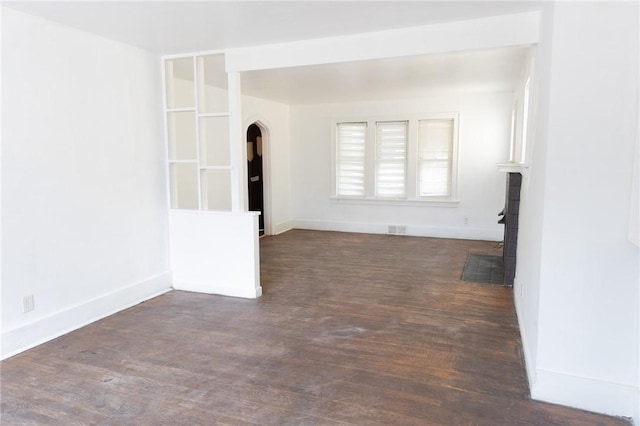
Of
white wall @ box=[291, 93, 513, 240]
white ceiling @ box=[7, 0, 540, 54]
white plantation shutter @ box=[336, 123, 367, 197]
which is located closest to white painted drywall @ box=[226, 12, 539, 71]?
white ceiling @ box=[7, 0, 540, 54]

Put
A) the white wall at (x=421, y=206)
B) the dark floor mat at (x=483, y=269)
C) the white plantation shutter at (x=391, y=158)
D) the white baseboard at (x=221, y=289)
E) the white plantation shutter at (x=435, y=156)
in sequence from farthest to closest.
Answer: the white plantation shutter at (x=391, y=158) → the white plantation shutter at (x=435, y=156) → the white wall at (x=421, y=206) → the dark floor mat at (x=483, y=269) → the white baseboard at (x=221, y=289)

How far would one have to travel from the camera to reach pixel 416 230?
760cm

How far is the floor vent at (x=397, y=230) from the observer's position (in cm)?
767

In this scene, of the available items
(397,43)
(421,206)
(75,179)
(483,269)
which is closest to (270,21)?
(397,43)

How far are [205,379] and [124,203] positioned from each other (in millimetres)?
2026

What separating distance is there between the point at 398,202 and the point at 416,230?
1.94 feet

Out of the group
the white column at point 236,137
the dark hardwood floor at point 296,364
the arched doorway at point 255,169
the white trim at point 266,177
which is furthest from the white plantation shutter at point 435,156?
the white column at point 236,137

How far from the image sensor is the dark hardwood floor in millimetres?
2295

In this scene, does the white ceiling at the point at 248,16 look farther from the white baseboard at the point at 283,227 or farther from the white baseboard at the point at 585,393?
the white baseboard at the point at 283,227

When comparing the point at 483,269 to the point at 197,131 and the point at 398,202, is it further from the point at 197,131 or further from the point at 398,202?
the point at 197,131

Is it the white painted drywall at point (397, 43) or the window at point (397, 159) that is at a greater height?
the white painted drywall at point (397, 43)

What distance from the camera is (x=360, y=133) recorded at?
7.84 m

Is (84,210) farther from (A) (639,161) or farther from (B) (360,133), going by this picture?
(B) (360,133)

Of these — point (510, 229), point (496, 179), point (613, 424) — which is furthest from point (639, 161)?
point (496, 179)
